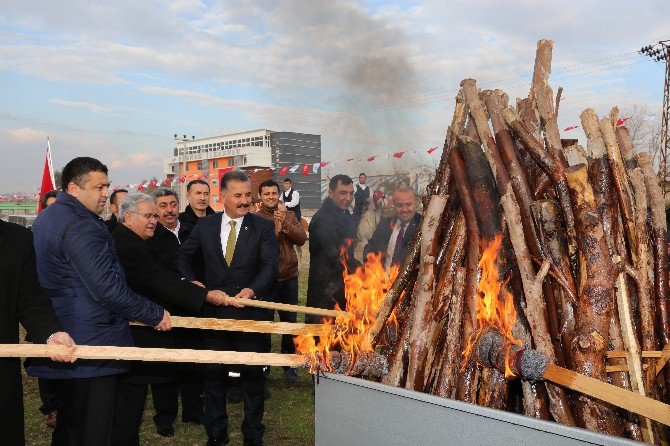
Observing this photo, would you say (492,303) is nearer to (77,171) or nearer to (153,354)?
(153,354)

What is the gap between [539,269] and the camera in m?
3.63

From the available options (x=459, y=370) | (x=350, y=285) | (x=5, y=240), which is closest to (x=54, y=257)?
(x=5, y=240)

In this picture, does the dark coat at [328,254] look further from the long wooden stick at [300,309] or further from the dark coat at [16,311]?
the dark coat at [16,311]

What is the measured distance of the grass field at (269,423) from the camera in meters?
5.87

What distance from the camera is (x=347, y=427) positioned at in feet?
11.1

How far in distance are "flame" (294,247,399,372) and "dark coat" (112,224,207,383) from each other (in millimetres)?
1406

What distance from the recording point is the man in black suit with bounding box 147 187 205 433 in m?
6.10

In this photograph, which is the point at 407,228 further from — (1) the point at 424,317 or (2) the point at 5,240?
(2) the point at 5,240

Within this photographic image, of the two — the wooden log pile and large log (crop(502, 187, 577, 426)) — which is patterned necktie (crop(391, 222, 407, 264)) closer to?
the wooden log pile

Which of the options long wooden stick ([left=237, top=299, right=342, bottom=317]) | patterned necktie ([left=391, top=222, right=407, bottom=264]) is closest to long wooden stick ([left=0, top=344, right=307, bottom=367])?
long wooden stick ([left=237, top=299, right=342, bottom=317])

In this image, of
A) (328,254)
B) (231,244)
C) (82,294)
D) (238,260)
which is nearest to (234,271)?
(238,260)

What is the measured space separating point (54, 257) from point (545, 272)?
3491 mm

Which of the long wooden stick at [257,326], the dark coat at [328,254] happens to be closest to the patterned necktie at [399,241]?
the dark coat at [328,254]

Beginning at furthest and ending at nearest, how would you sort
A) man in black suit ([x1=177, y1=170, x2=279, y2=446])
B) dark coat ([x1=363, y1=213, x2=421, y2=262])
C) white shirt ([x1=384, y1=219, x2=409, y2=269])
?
dark coat ([x1=363, y1=213, x2=421, y2=262]) → white shirt ([x1=384, y1=219, x2=409, y2=269]) → man in black suit ([x1=177, y1=170, x2=279, y2=446])
